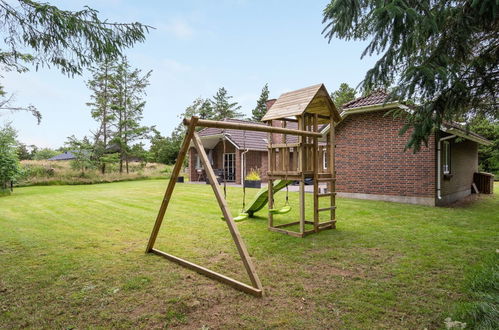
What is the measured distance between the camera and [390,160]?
35.2 ft

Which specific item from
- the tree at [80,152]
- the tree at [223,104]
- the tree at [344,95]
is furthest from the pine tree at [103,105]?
the tree at [344,95]

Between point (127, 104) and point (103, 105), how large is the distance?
209 centimetres

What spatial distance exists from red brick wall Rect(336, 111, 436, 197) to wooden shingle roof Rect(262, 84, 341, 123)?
4.92 metres

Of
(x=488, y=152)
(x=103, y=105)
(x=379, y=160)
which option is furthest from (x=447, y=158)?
(x=103, y=105)

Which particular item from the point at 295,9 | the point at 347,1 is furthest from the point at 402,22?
the point at 295,9

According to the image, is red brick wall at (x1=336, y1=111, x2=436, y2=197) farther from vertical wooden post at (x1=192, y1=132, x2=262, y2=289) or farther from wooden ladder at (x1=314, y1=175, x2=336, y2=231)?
vertical wooden post at (x1=192, y1=132, x2=262, y2=289)

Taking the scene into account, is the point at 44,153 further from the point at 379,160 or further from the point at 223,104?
the point at 379,160

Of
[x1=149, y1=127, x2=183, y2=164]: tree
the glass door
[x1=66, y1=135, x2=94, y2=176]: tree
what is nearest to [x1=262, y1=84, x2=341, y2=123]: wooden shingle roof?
the glass door

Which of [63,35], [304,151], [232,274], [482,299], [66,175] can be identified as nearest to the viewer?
[482,299]

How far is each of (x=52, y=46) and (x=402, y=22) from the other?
16.5 feet

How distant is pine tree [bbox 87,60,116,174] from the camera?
24.9 metres

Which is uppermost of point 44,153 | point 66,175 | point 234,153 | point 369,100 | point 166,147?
point 44,153

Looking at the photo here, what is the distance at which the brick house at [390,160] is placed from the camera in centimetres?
995

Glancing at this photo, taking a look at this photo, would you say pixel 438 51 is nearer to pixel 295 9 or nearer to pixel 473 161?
pixel 295 9
